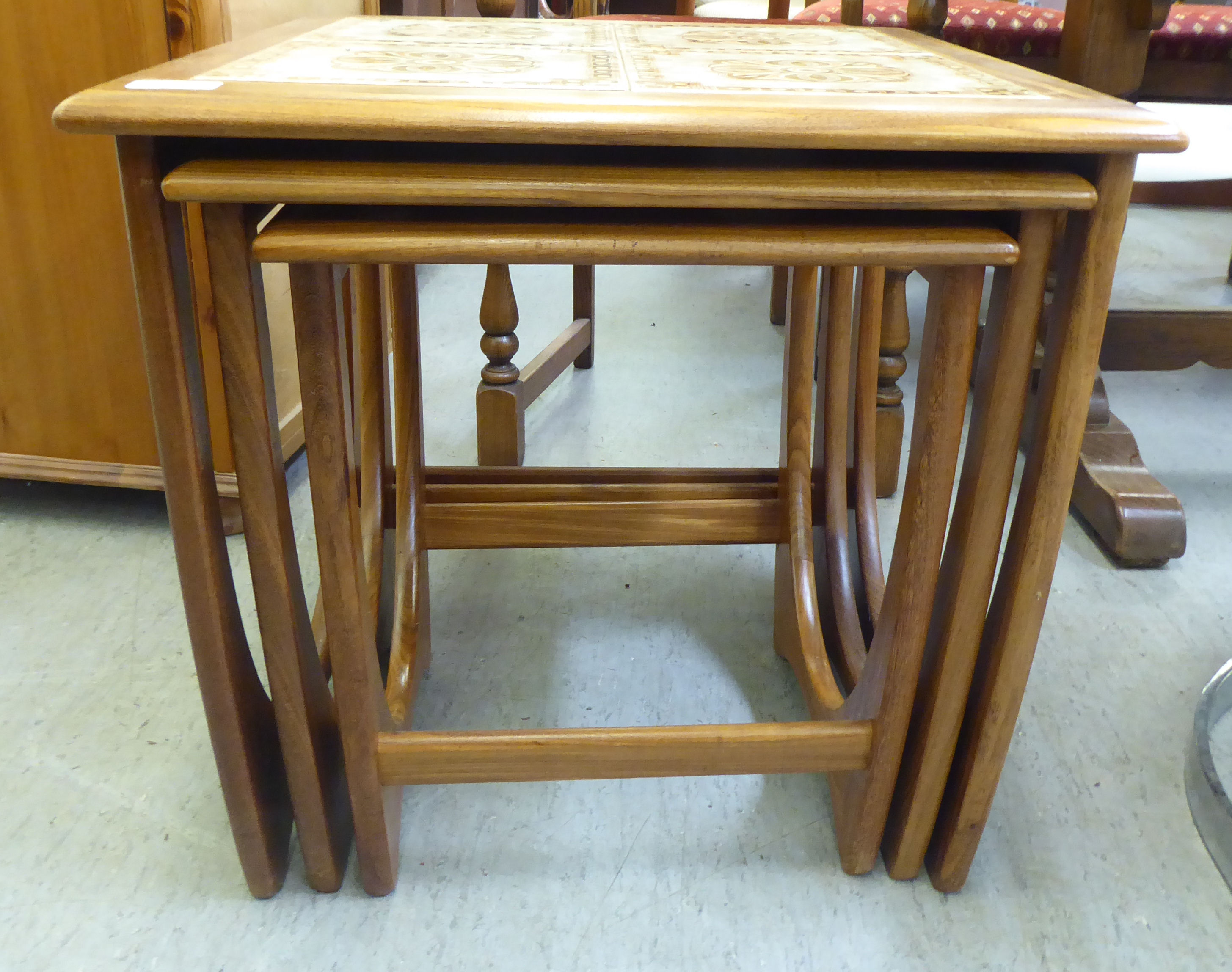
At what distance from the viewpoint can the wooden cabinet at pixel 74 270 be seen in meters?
1.05

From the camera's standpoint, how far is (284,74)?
2.12 ft

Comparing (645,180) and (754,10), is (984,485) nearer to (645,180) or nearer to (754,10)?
(645,180)

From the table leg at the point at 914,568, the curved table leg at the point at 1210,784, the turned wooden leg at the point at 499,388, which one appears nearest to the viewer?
the table leg at the point at 914,568

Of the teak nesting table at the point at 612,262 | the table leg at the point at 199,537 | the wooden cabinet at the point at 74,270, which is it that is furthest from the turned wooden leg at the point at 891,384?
the table leg at the point at 199,537

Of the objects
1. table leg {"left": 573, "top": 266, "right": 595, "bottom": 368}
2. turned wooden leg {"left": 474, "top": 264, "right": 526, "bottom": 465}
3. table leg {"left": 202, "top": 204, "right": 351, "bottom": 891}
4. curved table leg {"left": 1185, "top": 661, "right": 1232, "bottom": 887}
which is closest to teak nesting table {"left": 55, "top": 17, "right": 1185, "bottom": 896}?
table leg {"left": 202, "top": 204, "right": 351, "bottom": 891}

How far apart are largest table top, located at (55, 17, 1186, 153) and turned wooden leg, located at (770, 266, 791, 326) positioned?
3.84 feet

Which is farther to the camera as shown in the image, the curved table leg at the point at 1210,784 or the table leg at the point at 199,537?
the curved table leg at the point at 1210,784

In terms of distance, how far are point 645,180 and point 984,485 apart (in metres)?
0.31

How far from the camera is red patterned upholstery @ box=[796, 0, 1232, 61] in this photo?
1436 millimetres

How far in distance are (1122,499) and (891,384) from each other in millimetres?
336

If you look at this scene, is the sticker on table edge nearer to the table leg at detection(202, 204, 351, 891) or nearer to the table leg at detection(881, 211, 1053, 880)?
the table leg at detection(202, 204, 351, 891)

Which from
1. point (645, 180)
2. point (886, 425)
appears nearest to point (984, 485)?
point (645, 180)

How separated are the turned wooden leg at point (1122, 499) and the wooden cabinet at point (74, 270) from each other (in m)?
1.11

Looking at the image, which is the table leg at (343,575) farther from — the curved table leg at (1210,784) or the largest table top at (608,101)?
the curved table leg at (1210,784)
